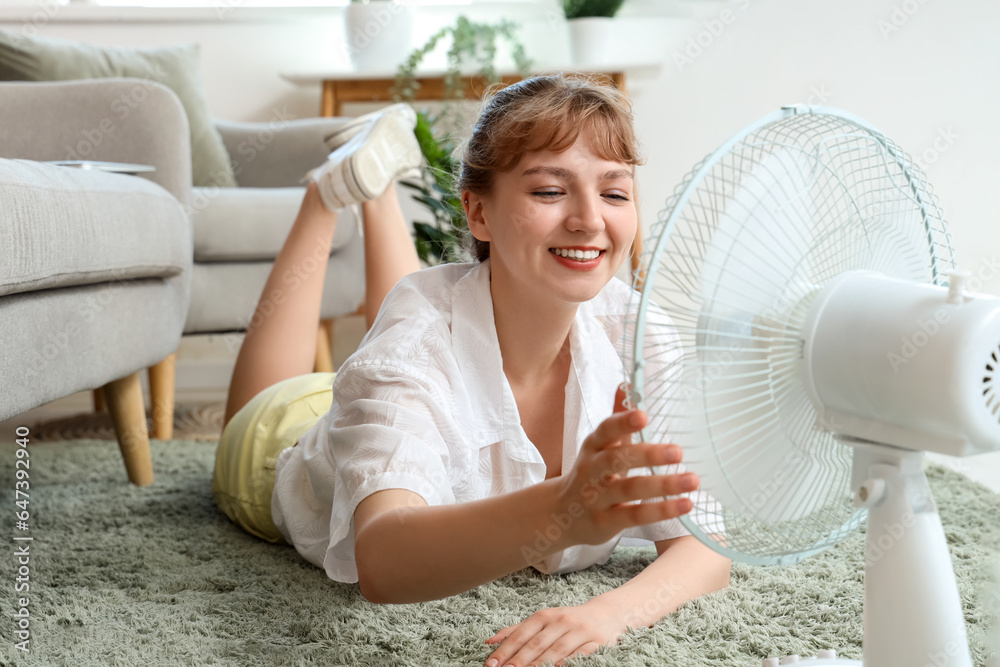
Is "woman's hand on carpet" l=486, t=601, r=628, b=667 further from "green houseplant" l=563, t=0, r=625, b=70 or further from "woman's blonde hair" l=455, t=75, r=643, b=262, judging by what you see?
"green houseplant" l=563, t=0, r=625, b=70

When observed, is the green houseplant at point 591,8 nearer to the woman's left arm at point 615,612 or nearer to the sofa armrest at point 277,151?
the sofa armrest at point 277,151

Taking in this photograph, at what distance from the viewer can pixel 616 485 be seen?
558 mm

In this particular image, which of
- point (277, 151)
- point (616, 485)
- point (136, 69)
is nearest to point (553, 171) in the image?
point (616, 485)

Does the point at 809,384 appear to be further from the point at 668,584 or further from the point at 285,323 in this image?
the point at 285,323

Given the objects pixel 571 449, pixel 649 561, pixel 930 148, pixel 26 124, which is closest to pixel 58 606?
pixel 571 449

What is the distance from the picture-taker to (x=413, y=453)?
81 cm

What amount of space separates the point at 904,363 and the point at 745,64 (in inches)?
101

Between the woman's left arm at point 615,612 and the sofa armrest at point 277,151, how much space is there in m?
1.69

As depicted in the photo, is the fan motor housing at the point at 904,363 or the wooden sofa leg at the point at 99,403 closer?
the fan motor housing at the point at 904,363

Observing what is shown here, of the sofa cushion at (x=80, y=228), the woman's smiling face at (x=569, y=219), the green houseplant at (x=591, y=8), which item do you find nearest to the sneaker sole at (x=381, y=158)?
the sofa cushion at (x=80, y=228)

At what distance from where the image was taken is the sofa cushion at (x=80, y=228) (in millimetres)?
1000

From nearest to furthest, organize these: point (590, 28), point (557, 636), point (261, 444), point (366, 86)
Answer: point (557, 636) → point (261, 444) → point (590, 28) → point (366, 86)

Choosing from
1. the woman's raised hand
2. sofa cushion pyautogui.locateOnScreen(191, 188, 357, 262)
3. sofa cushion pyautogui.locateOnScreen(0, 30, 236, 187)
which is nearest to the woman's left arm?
the woman's raised hand

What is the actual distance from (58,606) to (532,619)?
1.73 feet
